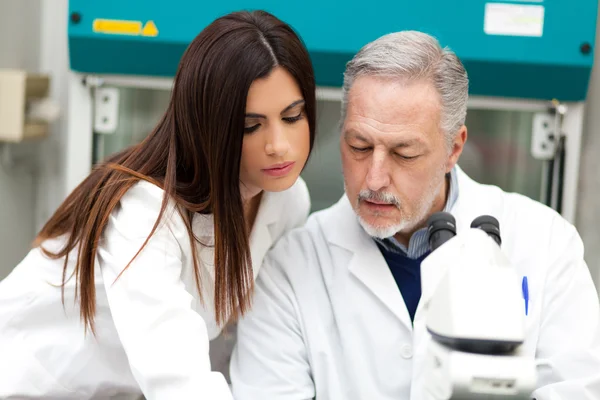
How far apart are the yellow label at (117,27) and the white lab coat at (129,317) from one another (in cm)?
56

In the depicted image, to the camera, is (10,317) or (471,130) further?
(471,130)

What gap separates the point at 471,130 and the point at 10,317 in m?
1.30

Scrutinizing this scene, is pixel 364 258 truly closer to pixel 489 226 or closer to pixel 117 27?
pixel 489 226

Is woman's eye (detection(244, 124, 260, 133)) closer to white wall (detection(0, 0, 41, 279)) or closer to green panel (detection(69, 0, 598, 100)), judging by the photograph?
green panel (detection(69, 0, 598, 100))

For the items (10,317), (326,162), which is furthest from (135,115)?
(10,317)

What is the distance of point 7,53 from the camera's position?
6.90 ft

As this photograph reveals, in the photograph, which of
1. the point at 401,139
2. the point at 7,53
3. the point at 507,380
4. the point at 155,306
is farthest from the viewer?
the point at 7,53

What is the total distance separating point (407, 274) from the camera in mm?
1557

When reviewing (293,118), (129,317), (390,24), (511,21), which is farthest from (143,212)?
(511,21)

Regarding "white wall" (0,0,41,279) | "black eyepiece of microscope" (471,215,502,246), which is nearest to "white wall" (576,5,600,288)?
"black eyepiece of microscope" (471,215,502,246)

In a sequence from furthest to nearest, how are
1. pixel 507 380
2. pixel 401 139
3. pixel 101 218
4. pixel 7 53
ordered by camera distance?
pixel 7 53, pixel 401 139, pixel 101 218, pixel 507 380

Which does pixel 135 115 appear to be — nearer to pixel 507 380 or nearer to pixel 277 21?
pixel 277 21

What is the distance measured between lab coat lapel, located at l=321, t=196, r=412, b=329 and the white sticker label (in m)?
0.59

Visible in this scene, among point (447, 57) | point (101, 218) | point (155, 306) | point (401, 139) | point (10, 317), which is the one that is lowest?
point (10, 317)
